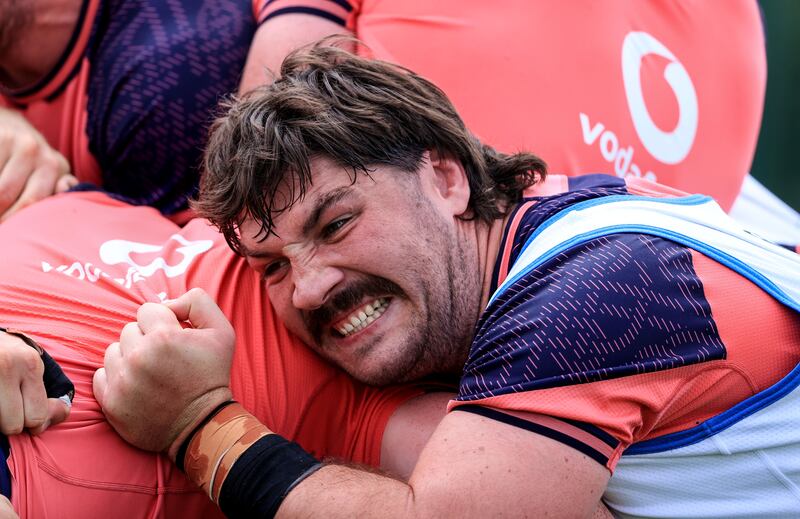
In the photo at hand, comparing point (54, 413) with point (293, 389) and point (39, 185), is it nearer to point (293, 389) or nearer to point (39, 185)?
point (293, 389)

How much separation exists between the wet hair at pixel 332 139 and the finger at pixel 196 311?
0.54 feet

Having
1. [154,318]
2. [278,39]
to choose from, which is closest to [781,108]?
[278,39]

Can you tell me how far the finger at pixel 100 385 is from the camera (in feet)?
5.30

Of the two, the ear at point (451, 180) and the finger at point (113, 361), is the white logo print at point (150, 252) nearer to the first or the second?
the finger at point (113, 361)

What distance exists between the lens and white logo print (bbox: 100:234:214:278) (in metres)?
1.92

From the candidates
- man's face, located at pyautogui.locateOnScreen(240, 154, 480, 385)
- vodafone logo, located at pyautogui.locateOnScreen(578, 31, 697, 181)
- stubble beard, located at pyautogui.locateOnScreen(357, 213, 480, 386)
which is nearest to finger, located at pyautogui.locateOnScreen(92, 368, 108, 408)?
man's face, located at pyautogui.locateOnScreen(240, 154, 480, 385)

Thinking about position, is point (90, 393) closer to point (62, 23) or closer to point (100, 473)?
point (100, 473)

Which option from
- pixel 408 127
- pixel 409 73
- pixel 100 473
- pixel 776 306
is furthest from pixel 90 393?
pixel 776 306

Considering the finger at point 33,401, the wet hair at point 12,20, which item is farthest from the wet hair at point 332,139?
the wet hair at point 12,20

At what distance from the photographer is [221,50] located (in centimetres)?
237

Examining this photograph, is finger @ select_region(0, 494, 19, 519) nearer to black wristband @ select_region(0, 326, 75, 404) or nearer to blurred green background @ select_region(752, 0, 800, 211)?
black wristband @ select_region(0, 326, 75, 404)

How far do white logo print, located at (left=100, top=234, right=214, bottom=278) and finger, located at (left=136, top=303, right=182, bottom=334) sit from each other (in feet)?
0.73

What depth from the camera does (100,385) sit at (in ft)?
5.34

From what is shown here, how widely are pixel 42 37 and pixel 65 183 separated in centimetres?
41
